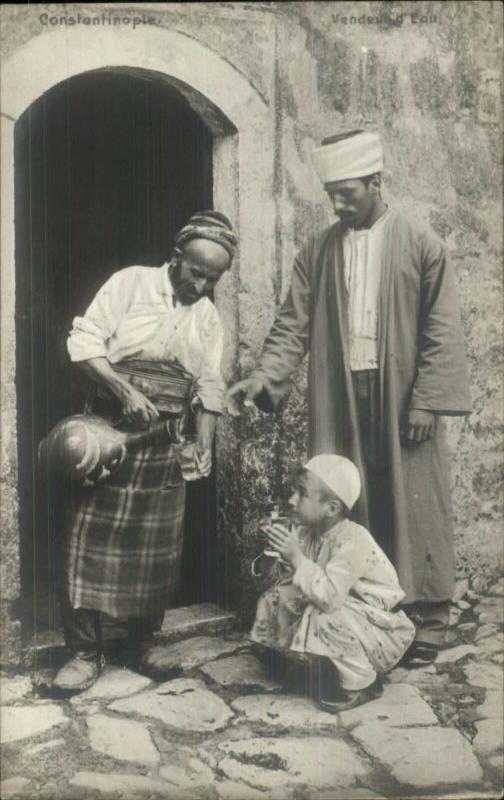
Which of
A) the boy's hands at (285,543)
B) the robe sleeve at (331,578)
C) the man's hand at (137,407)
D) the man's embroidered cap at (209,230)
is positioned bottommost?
the robe sleeve at (331,578)

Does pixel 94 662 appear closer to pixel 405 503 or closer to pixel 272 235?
pixel 405 503

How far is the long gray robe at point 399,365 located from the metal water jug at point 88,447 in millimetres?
648

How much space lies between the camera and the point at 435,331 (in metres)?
4.61

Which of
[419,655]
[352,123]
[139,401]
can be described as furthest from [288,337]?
[419,655]

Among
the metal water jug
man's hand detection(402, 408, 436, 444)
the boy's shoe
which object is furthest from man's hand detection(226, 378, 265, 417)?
the boy's shoe

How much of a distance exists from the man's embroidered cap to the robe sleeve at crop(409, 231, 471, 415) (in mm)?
827

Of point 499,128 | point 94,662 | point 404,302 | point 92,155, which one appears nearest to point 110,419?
point 94,662

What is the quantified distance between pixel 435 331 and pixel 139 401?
1272mm

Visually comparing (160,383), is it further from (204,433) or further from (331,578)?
(331,578)

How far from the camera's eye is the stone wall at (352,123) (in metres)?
4.64

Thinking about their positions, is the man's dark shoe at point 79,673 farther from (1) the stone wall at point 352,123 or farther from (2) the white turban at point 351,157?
(2) the white turban at point 351,157

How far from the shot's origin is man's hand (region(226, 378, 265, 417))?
4.67 meters

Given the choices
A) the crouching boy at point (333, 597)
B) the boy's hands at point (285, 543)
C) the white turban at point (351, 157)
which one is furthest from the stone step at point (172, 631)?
the white turban at point (351, 157)

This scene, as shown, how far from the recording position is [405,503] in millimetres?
4691
